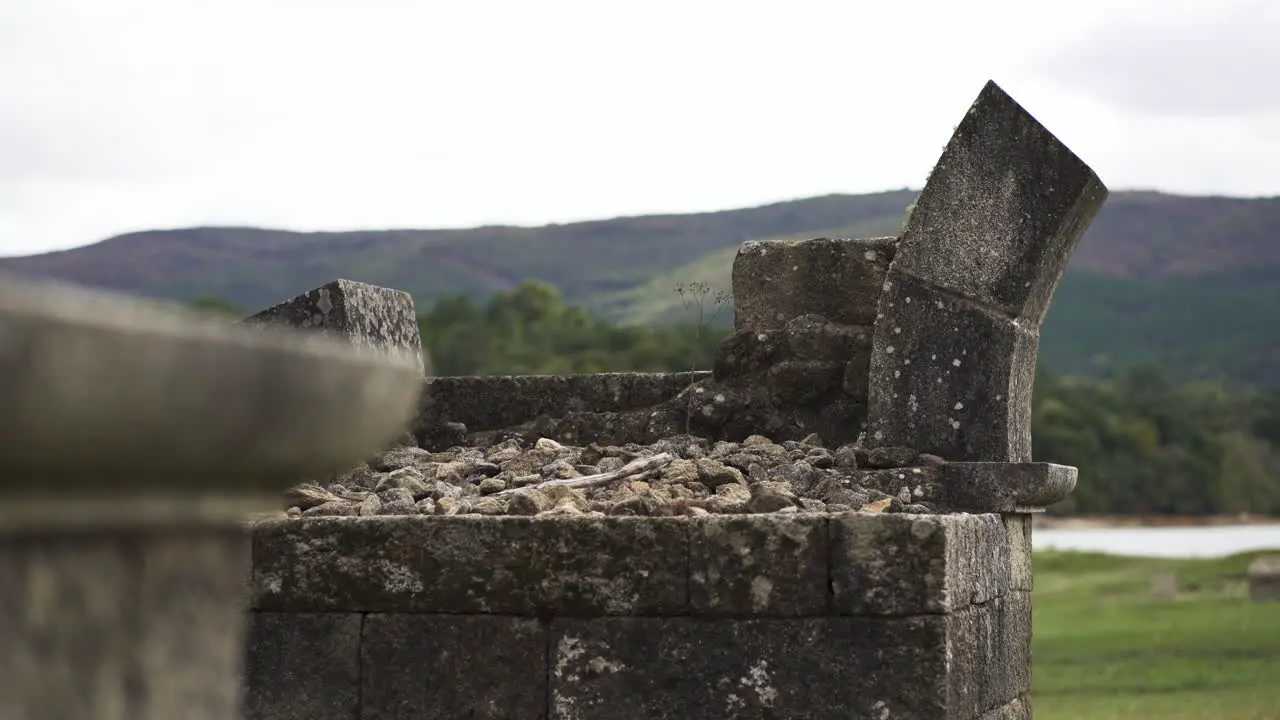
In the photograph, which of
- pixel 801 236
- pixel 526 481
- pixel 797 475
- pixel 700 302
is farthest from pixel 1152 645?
pixel 801 236

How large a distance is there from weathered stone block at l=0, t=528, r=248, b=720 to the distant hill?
4187 inches

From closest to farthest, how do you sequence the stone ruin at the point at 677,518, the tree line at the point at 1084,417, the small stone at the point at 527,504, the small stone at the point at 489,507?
the stone ruin at the point at 677,518 → the small stone at the point at 527,504 → the small stone at the point at 489,507 → the tree line at the point at 1084,417

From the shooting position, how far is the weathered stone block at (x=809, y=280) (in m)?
7.28

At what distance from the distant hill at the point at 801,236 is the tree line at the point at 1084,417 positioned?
29.8 metres

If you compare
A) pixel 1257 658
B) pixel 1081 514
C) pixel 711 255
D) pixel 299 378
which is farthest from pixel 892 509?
pixel 711 255

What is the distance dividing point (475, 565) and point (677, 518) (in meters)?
0.63

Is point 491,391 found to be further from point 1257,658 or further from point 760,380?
point 1257,658

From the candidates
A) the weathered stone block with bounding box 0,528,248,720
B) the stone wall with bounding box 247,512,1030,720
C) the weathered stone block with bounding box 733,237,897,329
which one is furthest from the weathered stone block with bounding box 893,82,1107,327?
the weathered stone block with bounding box 0,528,248,720

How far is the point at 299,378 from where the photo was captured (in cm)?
139

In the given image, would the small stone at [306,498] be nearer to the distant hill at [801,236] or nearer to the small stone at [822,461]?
the small stone at [822,461]

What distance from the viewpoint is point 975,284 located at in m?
6.64

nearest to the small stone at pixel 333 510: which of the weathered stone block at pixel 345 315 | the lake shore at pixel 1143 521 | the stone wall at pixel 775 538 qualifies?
the stone wall at pixel 775 538

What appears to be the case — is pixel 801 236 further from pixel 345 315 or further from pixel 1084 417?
pixel 345 315

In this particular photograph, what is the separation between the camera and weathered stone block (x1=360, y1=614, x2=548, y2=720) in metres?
5.09
